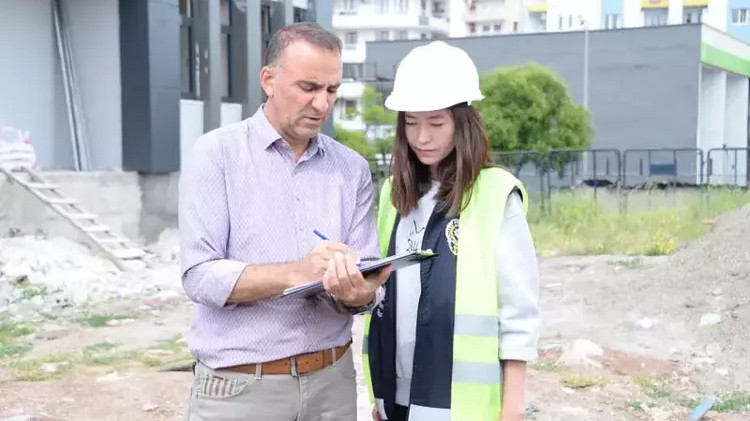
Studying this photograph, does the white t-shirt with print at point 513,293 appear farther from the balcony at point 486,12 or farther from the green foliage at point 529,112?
the balcony at point 486,12

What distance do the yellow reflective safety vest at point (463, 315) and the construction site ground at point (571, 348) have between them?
2.91m

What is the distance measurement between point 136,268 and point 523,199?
929 centimetres

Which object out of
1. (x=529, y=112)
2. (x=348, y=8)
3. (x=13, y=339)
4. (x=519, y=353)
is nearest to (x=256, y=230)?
(x=519, y=353)

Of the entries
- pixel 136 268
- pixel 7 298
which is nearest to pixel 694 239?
pixel 136 268

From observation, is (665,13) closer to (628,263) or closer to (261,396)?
(628,263)

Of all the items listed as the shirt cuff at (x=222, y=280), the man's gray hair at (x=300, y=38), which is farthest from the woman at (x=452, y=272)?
the shirt cuff at (x=222, y=280)

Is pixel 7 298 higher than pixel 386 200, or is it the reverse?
pixel 386 200

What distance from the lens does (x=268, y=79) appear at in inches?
91.9

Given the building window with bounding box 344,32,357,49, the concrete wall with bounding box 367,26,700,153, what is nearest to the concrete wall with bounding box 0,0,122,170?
the concrete wall with bounding box 367,26,700,153

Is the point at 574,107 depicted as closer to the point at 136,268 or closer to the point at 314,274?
the point at 136,268

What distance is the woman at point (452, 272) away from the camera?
234cm

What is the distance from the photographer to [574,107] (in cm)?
2892

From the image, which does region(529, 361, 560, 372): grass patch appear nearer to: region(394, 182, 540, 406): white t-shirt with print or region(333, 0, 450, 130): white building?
region(394, 182, 540, 406): white t-shirt with print

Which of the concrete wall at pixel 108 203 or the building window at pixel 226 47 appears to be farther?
the building window at pixel 226 47
